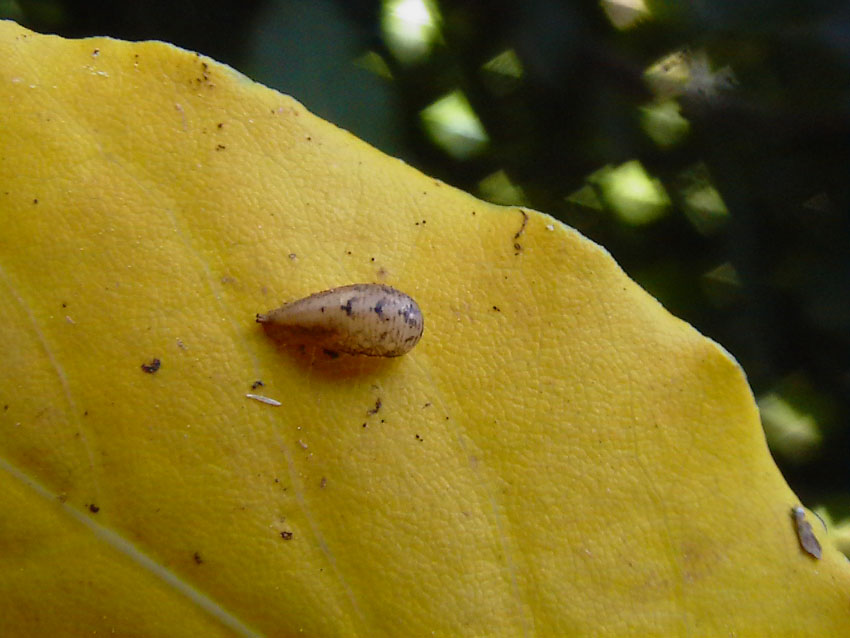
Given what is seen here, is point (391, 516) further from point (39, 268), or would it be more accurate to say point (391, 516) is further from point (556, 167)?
point (556, 167)

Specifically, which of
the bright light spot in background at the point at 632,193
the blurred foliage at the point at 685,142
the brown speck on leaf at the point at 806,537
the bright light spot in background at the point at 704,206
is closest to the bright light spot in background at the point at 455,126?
the blurred foliage at the point at 685,142

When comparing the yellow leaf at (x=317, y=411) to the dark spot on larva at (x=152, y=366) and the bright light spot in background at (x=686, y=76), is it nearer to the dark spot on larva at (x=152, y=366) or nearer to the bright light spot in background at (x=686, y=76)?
the dark spot on larva at (x=152, y=366)

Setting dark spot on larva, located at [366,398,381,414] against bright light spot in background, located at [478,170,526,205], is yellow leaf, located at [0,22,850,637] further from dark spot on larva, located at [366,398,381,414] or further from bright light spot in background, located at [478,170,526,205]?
bright light spot in background, located at [478,170,526,205]

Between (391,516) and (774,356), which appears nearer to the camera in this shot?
(391,516)

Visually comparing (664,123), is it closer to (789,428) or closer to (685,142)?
(685,142)

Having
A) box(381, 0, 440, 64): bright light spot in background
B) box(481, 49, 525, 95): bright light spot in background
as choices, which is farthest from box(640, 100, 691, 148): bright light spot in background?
box(381, 0, 440, 64): bright light spot in background

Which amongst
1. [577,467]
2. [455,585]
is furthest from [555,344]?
[455,585]

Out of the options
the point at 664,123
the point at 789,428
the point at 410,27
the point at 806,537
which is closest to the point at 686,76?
the point at 664,123
